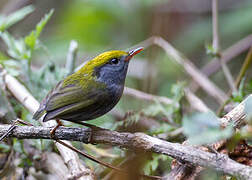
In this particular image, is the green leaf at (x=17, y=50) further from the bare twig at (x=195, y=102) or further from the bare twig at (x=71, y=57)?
the bare twig at (x=195, y=102)

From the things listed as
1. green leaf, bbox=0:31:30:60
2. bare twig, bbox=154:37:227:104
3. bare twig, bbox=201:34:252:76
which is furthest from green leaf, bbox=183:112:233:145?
bare twig, bbox=201:34:252:76

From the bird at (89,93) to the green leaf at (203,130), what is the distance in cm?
133

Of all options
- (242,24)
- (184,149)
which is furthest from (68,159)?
(242,24)

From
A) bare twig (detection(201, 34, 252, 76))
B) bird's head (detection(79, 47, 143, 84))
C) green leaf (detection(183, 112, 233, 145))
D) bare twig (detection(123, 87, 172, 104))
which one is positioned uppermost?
bare twig (detection(201, 34, 252, 76))

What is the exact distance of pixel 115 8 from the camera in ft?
23.6

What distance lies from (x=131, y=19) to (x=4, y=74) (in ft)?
12.5

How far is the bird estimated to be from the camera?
2.79 meters

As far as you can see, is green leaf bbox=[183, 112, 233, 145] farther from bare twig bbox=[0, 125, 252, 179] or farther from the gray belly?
the gray belly

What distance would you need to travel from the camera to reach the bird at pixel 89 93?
9.15 feet

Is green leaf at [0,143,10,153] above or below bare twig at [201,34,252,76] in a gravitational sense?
below

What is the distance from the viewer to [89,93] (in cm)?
289

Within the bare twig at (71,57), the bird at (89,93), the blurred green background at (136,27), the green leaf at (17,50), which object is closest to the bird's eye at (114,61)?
the bird at (89,93)

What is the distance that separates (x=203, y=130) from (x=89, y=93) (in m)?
1.49

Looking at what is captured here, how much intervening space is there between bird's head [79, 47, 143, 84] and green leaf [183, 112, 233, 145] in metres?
1.57
